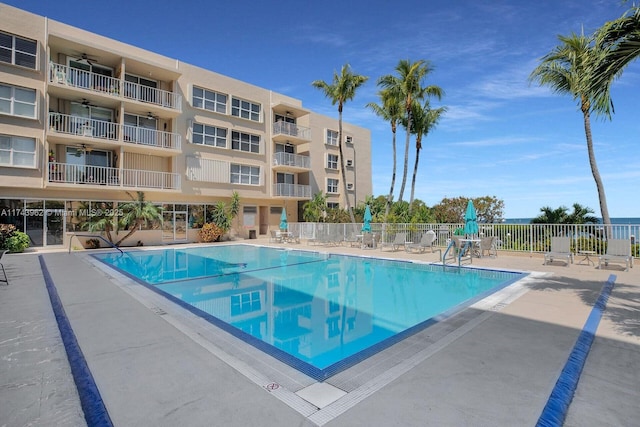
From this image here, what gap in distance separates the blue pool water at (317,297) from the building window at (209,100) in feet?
42.0

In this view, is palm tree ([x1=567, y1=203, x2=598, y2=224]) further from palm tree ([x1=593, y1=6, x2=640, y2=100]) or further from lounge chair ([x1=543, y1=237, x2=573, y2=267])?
palm tree ([x1=593, y1=6, x2=640, y2=100])

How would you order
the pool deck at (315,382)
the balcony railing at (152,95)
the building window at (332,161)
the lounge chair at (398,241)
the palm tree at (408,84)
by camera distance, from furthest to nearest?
the building window at (332,161) → the palm tree at (408,84) → the balcony railing at (152,95) → the lounge chair at (398,241) → the pool deck at (315,382)

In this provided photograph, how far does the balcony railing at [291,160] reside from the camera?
27.5m

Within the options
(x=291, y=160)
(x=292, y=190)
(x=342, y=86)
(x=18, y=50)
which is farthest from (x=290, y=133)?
(x=18, y=50)

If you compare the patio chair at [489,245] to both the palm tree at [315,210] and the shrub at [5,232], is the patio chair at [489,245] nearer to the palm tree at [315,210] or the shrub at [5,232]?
the palm tree at [315,210]

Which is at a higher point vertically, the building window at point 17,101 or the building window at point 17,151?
the building window at point 17,101

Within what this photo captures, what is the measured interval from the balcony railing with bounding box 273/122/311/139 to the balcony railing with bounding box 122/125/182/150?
855cm

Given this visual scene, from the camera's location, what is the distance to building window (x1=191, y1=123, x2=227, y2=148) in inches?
912

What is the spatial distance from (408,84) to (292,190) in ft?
40.4

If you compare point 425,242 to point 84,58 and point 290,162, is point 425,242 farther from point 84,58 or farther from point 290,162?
point 84,58

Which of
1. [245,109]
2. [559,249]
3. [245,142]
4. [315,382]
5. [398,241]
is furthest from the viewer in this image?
[245,109]

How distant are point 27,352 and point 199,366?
7.99 ft

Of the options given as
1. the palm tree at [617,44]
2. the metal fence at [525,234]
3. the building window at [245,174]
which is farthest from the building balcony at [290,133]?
the palm tree at [617,44]

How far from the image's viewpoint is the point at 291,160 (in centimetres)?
2833
